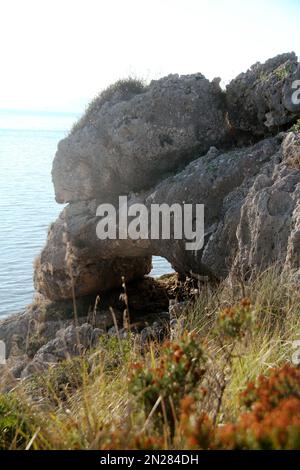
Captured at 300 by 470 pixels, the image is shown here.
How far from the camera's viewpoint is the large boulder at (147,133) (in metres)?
11.8

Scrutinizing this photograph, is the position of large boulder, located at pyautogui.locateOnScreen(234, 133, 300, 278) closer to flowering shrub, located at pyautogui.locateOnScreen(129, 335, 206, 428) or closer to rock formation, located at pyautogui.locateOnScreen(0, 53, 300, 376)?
rock formation, located at pyautogui.locateOnScreen(0, 53, 300, 376)

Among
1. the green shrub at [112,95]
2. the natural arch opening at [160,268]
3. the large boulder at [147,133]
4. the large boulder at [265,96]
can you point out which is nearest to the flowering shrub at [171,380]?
the large boulder at [265,96]

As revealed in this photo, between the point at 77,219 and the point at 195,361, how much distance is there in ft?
30.9

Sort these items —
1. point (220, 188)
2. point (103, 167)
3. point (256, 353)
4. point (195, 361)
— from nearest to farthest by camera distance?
point (195, 361)
point (256, 353)
point (220, 188)
point (103, 167)

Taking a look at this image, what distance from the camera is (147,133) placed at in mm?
11852

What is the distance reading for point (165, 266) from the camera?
20.5 m

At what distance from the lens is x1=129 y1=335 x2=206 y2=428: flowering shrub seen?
11.4 feet

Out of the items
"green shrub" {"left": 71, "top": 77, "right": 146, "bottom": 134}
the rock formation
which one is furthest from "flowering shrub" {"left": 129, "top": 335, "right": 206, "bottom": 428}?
"green shrub" {"left": 71, "top": 77, "right": 146, "bottom": 134}

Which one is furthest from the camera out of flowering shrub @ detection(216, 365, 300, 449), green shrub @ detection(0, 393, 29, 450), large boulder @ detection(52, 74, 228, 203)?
large boulder @ detection(52, 74, 228, 203)

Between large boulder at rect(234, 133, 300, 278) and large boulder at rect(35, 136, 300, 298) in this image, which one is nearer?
large boulder at rect(234, 133, 300, 278)

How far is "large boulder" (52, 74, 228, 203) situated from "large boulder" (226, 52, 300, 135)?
0.44 meters

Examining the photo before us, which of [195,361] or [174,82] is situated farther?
[174,82]

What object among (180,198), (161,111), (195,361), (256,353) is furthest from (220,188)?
(195,361)

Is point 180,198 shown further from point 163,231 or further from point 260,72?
point 260,72
